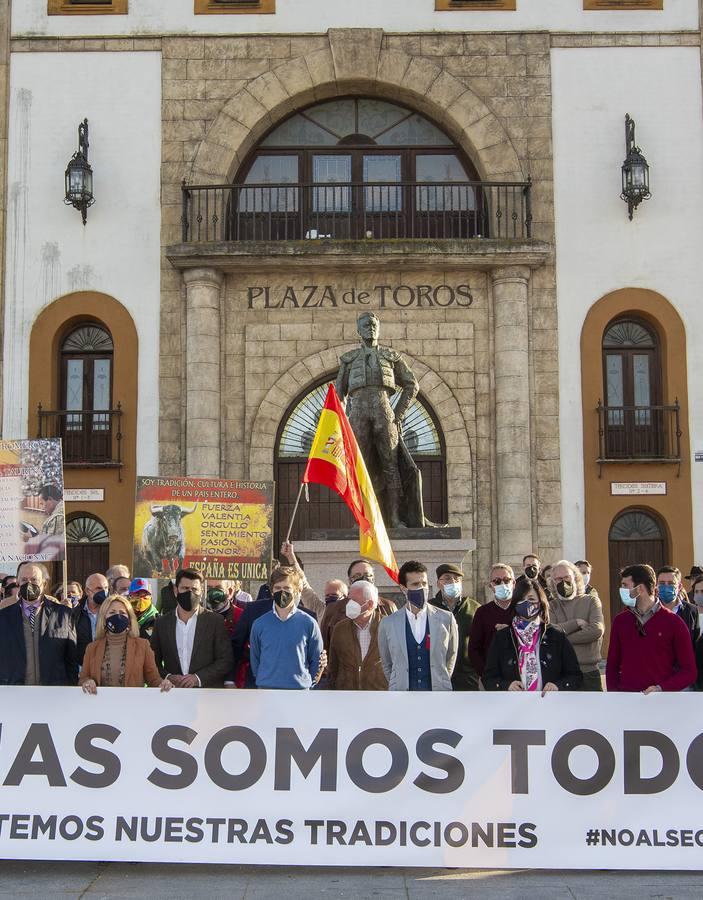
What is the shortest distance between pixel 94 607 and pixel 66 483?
1173 cm

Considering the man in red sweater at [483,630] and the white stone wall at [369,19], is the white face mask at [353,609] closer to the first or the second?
the man in red sweater at [483,630]

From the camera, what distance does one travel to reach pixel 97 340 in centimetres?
2288

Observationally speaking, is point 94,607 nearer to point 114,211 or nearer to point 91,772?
point 91,772

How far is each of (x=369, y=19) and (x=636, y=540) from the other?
10831 mm

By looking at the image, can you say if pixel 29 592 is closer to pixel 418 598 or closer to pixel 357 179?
pixel 418 598

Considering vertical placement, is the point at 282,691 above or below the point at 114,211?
below

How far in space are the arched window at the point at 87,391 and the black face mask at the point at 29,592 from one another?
43.5 ft

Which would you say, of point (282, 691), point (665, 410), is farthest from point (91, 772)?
point (665, 410)

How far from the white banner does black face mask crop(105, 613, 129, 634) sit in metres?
0.52

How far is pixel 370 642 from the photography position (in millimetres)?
9125

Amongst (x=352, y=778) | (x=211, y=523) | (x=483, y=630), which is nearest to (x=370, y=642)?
(x=483, y=630)

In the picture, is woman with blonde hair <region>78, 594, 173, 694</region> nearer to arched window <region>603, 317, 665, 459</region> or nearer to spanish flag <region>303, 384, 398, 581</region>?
spanish flag <region>303, 384, 398, 581</region>

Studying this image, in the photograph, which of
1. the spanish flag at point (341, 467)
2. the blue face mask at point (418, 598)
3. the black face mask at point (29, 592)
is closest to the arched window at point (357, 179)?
the spanish flag at point (341, 467)

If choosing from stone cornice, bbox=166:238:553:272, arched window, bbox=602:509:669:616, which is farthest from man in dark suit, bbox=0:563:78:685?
arched window, bbox=602:509:669:616
